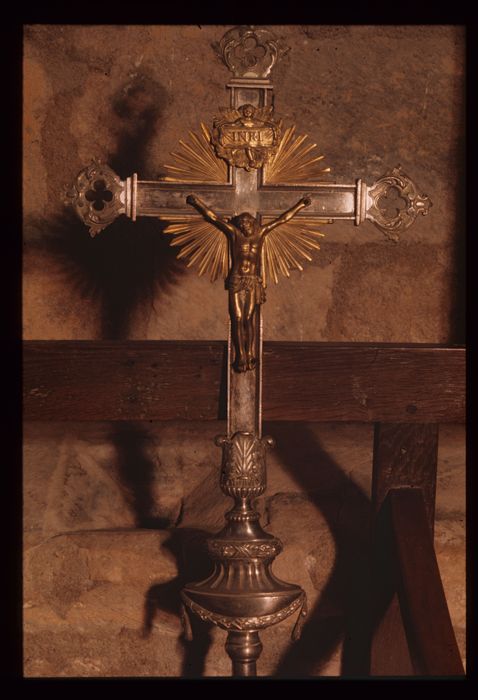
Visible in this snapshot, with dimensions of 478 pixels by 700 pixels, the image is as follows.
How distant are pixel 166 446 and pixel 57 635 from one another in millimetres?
699

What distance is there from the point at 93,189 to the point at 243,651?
3.68 feet

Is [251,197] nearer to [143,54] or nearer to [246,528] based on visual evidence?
[246,528]

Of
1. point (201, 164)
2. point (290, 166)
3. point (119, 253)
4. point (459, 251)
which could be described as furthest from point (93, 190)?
point (459, 251)

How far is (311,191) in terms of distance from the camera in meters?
3.25

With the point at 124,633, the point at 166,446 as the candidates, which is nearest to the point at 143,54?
the point at 166,446

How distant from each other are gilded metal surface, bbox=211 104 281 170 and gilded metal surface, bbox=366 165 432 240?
0.28 m

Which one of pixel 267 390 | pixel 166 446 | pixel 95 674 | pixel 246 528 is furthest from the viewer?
pixel 166 446

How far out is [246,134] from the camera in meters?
3.15

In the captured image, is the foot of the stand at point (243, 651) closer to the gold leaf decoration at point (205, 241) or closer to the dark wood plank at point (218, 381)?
the dark wood plank at point (218, 381)

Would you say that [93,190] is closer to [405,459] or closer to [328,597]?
[405,459]

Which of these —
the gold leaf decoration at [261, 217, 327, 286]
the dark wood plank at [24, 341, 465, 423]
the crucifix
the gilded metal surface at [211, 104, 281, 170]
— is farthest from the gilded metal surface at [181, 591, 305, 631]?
the gilded metal surface at [211, 104, 281, 170]

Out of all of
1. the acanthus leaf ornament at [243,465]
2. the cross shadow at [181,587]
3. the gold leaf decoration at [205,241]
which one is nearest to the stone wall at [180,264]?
the cross shadow at [181,587]

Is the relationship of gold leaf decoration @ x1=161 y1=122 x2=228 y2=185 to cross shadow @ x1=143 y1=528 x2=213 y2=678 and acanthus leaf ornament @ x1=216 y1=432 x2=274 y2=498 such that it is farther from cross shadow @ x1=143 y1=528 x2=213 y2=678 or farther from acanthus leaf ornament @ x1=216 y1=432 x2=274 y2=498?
cross shadow @ x1=143 y1=528 x2=213 y2=678

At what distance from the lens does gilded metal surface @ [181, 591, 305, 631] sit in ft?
10.0
